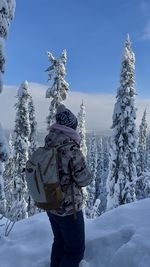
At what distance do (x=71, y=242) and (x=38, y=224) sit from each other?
96.2 inches

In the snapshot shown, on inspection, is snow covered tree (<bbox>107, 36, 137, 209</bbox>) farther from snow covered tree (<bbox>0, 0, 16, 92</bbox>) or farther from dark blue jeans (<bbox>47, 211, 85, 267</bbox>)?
dark blue jeans (<bbox>47, 211, 85, 267</bbox>)

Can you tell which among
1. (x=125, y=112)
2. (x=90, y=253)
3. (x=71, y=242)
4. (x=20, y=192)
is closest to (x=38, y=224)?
(x=90, y=253)

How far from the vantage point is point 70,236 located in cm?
474

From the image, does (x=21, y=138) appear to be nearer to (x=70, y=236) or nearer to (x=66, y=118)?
(x=66, y=118)

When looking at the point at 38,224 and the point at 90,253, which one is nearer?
the point at 90,253

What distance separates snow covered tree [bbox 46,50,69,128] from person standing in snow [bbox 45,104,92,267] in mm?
23886

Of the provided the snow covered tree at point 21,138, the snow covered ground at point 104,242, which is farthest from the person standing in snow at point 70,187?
the snow covered tree at point 21,138

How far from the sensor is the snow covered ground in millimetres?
5395

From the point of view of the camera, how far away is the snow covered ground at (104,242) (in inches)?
212

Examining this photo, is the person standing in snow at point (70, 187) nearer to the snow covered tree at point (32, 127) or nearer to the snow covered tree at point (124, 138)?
the snow covered tree at point (124, 138)

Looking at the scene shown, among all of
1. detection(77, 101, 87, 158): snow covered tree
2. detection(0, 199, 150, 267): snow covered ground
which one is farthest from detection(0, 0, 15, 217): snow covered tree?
detection(77, 101, 87, 158): snow covered tree

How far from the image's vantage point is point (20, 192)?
34.6 meters

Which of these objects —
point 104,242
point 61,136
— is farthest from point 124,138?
point 61,136

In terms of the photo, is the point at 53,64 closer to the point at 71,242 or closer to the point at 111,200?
the point at 111,200
